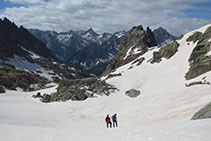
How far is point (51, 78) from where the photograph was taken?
160 m

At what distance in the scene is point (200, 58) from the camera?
48.1m

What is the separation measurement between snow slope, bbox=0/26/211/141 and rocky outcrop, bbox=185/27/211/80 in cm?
255

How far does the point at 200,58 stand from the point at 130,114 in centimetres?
2574

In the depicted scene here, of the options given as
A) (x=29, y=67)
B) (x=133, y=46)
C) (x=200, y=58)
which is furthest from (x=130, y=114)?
(x=29, y=67)

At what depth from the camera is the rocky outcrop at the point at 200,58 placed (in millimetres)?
42781

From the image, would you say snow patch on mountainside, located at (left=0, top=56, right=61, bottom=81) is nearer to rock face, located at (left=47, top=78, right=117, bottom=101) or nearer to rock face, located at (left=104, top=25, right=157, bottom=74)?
rock face, located at (left=104, top=25, right=157, bottom=74)

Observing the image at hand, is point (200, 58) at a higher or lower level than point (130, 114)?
higher

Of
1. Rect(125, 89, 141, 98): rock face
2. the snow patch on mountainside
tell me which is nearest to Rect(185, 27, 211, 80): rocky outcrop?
Rect(125, 89, 141, 98): rock face

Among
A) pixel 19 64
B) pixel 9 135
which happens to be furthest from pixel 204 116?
pixel 19 64

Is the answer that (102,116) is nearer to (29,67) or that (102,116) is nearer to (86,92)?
(86,92)

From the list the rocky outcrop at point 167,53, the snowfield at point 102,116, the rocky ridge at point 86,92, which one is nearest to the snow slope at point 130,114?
the snowfield at point 102,116

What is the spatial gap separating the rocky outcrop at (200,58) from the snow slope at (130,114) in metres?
2.55

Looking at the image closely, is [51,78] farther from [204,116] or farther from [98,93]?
[204,116]

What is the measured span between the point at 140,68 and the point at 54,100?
29.8m
